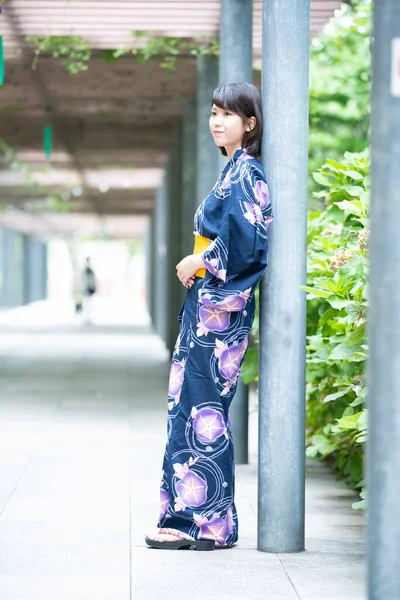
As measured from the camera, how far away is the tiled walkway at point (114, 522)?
3750 mm

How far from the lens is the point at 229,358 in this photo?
13.8ft

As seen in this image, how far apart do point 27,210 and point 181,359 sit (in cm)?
2958

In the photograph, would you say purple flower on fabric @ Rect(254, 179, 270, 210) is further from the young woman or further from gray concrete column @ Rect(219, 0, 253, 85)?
gray concrete column @ Rect(219, 0, 253, 85)

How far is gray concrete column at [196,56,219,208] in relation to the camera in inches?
331

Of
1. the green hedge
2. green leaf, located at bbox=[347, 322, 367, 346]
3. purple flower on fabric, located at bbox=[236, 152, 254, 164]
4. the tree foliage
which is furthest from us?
the tree foliage

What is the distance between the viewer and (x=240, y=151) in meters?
4.31

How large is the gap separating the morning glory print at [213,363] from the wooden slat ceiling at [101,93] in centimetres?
374

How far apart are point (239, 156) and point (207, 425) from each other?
1.03m

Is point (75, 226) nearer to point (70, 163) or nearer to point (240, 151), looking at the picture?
point (70, 163)

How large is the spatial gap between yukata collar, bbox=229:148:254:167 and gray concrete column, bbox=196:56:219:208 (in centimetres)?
393

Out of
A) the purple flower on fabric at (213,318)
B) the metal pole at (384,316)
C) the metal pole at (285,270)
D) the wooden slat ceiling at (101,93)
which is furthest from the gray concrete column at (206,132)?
the metal pole at (384,316)

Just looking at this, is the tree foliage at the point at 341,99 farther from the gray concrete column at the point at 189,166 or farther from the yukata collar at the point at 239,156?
the yukata collar at the point at 239,156

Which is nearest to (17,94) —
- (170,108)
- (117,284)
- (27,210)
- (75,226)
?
(170,108)

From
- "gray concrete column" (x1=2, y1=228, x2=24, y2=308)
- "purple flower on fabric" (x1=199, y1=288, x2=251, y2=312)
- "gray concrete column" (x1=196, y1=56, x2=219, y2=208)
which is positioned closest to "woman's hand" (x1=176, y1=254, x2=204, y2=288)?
"purple flower on fabric" (x1=199, y1=288, x2=251, y2=312)
